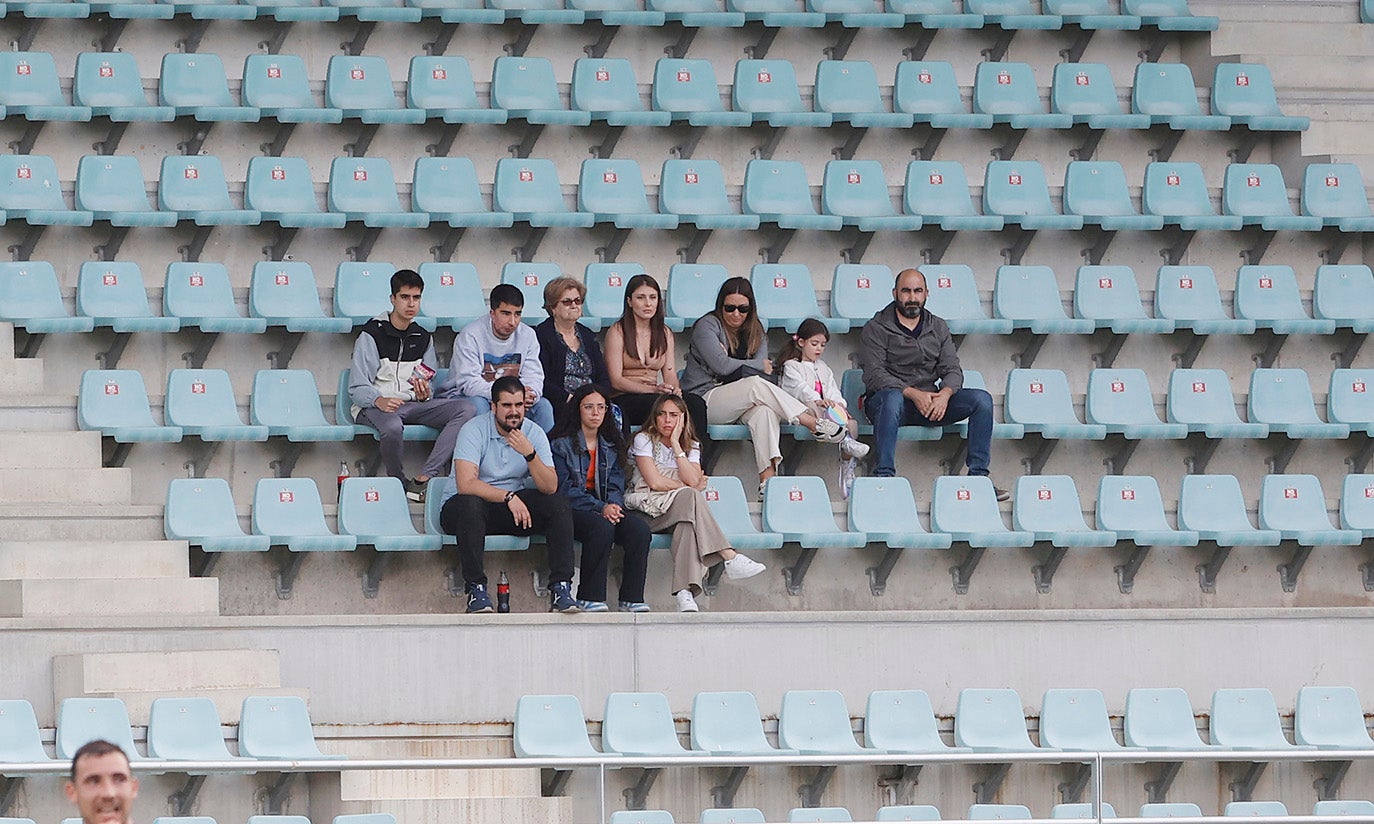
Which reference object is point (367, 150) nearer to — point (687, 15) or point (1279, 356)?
point (687, 15)

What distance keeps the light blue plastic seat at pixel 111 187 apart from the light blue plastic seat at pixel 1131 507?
4.13m

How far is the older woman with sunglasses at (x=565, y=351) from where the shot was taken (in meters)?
8.95

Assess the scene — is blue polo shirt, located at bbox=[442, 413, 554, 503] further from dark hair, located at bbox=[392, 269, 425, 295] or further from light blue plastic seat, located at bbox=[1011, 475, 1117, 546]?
light blue plastic seat, located at bbox=[1011, 475, 1117, 546]

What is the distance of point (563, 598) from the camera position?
8.13 meters

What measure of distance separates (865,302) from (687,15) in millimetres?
1902

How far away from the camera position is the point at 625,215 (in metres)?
10.0

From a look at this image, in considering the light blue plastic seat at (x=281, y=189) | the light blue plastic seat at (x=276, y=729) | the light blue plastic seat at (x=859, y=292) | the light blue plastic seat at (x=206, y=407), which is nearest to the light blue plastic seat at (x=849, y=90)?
the light blue plastic seat at (x=859, y=292)

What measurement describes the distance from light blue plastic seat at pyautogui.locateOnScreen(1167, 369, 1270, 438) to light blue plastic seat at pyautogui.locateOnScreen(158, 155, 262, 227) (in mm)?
4074

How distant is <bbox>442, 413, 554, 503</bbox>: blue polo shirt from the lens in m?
8.35

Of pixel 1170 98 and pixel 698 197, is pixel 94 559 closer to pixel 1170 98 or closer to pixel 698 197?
pixel 698 197

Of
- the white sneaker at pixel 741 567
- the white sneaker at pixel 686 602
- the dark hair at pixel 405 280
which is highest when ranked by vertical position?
the dark hair at pixel 405 280

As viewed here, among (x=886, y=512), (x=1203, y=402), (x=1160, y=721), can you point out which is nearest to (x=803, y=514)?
(x=886, y=512)

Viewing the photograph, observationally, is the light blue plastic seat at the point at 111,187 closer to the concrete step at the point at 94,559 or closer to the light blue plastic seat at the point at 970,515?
the concrete step at the point at 94,559

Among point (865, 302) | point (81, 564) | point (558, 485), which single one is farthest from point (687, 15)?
point (81, 564)
